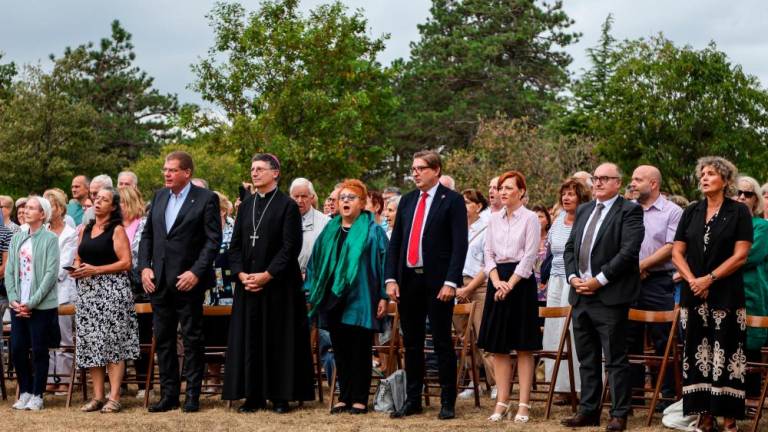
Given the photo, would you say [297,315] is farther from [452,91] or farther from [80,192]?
[452,91]

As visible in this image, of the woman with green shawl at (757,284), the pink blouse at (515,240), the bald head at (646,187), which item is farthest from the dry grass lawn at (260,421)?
the bald head at (646,187)

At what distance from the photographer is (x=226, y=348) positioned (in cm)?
962

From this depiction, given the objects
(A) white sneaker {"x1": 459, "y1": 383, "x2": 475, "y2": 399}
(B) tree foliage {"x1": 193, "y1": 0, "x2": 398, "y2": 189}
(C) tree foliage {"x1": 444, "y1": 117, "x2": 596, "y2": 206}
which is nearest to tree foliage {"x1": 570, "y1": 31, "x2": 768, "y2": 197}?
(C) tree foliage {"x1": 444, "y1": 117, "x2": 596, "y2": 206}

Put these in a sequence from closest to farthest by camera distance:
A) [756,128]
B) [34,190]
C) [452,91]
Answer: [756,128], [34,190], [452,91]

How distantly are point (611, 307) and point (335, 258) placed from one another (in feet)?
7.64

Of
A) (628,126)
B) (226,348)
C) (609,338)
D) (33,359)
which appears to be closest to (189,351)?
(226,348)

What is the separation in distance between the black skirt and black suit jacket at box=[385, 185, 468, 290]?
0.40 meters

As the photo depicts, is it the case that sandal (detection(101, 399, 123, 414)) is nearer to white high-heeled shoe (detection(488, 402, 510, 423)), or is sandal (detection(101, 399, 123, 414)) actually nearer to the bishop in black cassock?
the bishop in black cassock

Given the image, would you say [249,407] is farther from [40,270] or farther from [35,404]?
[40,270]

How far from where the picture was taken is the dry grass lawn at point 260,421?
8312mm

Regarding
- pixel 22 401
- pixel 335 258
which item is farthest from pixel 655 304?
pixel 22 401

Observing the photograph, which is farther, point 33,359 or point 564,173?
point 564,173

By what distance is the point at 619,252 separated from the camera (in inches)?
321

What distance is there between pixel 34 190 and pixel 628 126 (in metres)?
22.5
